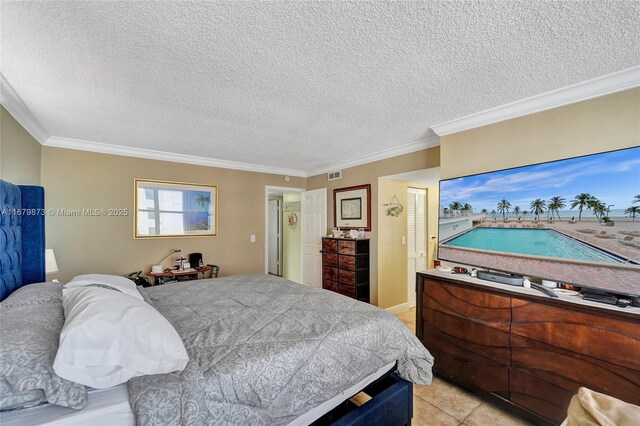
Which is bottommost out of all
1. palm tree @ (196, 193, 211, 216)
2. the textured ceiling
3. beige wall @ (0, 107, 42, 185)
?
palm tree @ (196, 193, 211, 216)

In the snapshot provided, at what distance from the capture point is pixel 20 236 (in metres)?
2.12

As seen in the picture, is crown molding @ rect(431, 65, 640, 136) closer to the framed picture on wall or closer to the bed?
the framed picture on wall

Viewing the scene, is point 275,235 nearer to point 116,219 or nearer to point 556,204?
point 116,219

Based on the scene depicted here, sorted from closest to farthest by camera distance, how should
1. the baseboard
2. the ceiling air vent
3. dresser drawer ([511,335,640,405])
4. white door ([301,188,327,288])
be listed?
dresser drawer ([511,335,640,405]) → the baseboard → the ceiling air vent → white door ([301,188,327,288])

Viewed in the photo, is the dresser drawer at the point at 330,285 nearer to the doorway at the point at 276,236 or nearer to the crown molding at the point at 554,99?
the doorway at the point at 276,236

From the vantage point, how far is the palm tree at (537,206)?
2.11 metres

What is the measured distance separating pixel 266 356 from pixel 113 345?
643 millimetres

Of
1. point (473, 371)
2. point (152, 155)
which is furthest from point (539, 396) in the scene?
point (152, 155)

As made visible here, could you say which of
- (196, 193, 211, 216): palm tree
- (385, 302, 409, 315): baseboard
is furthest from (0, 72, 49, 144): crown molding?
(385, 302, 409, 315): baseboard

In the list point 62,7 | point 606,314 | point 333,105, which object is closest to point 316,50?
point 333,105

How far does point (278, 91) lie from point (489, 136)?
202 cm

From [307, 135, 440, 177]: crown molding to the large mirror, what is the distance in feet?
6.83

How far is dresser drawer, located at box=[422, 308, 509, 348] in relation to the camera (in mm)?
2128

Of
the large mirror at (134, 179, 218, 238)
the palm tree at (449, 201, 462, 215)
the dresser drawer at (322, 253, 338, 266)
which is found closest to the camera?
the palm tree at (449, 201, 462, 215)
